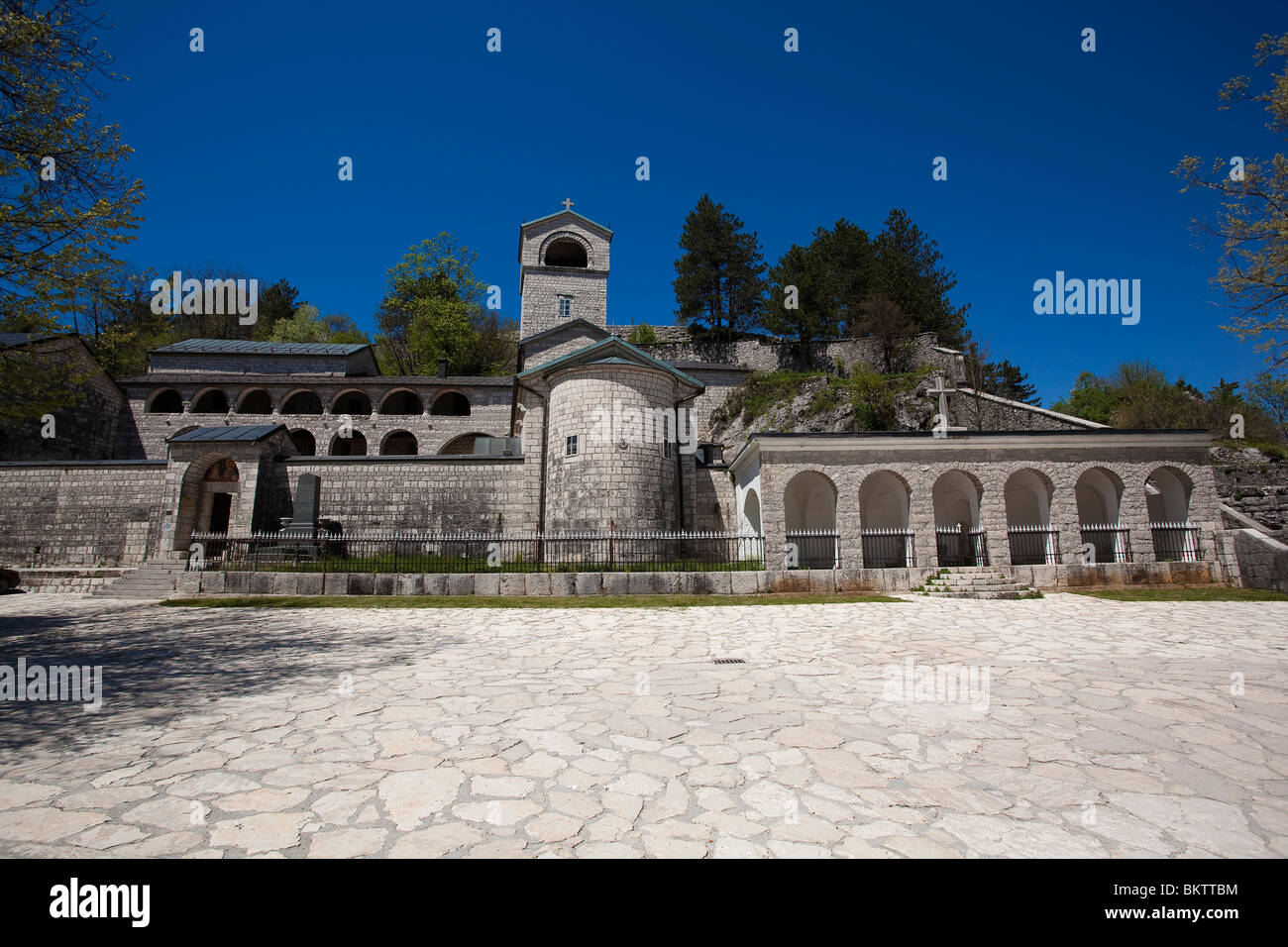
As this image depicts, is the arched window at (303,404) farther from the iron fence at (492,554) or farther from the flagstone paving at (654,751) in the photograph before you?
the flagstone paving at (654,751)

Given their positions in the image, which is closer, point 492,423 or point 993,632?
point 993,632

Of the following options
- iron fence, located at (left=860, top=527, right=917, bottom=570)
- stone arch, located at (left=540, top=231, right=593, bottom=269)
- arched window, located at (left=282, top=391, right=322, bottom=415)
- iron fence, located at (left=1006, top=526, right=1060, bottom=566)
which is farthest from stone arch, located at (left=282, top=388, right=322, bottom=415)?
iron fence, located at (left=1006, top=526, right=1060, bottom=566)

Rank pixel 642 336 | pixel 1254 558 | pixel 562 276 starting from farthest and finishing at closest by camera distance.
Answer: pixel 642 336 < pixel 562 276 < pixel 1254 558

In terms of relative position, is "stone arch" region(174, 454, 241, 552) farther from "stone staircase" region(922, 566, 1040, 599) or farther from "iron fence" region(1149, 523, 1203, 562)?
"iron fence" region(1149, 523, 1203, 562)

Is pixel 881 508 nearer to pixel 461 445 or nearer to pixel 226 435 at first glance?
pixel 226 435

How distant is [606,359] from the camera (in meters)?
19.3

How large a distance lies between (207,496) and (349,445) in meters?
13.4

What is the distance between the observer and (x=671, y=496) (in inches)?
738

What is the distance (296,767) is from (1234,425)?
93.1 feet

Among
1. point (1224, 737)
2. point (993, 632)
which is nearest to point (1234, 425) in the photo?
point (993, 632)

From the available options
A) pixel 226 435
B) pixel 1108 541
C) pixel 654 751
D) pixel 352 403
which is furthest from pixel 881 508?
pixel 352 403

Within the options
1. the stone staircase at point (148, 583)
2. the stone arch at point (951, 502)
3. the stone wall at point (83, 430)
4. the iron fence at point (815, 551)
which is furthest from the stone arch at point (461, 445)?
the stone arch at point (951, 502)

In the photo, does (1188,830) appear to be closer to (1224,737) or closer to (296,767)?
(1224,737)

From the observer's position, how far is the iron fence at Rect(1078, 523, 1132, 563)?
16.2m
